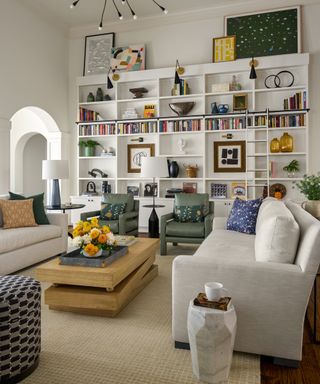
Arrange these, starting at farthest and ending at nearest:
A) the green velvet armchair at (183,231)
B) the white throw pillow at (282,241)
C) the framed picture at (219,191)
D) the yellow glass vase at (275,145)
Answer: the framed picture at (219,191)
the yellow glass vase at (275,145)
the green velvet armchair at (183,231)
the white throw pillow at (282,241)

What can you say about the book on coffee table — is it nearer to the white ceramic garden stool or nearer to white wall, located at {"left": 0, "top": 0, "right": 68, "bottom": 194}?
the white ceramic garden stool

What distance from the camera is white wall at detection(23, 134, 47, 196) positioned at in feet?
30.3

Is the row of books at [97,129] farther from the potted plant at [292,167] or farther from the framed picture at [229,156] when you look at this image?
the potted plant at [292,167]

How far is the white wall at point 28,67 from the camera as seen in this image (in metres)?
5.75

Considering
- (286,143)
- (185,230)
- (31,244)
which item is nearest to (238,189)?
(286,143)

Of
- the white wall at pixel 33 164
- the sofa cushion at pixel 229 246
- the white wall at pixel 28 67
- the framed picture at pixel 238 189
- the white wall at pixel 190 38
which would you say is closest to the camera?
the sofa cushion at pixel 229 246

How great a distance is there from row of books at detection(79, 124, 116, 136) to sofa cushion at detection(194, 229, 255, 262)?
12.6 ft

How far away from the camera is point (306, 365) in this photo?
2.12 metres

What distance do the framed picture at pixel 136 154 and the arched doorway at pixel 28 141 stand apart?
55.5 inches

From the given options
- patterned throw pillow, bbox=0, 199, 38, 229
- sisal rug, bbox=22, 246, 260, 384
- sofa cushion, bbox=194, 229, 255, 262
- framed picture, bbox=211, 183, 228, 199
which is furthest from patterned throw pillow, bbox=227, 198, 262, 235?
patterned throw pillow, bbox=0, 199, 38, 229

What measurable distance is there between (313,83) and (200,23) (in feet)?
7.65

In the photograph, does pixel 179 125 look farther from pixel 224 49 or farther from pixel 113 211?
pixel 113 211

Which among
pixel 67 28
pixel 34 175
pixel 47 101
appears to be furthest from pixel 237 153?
pixel 34 175

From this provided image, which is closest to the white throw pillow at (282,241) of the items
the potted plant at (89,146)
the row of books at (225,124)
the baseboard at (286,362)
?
the baseboard at (286,362)
